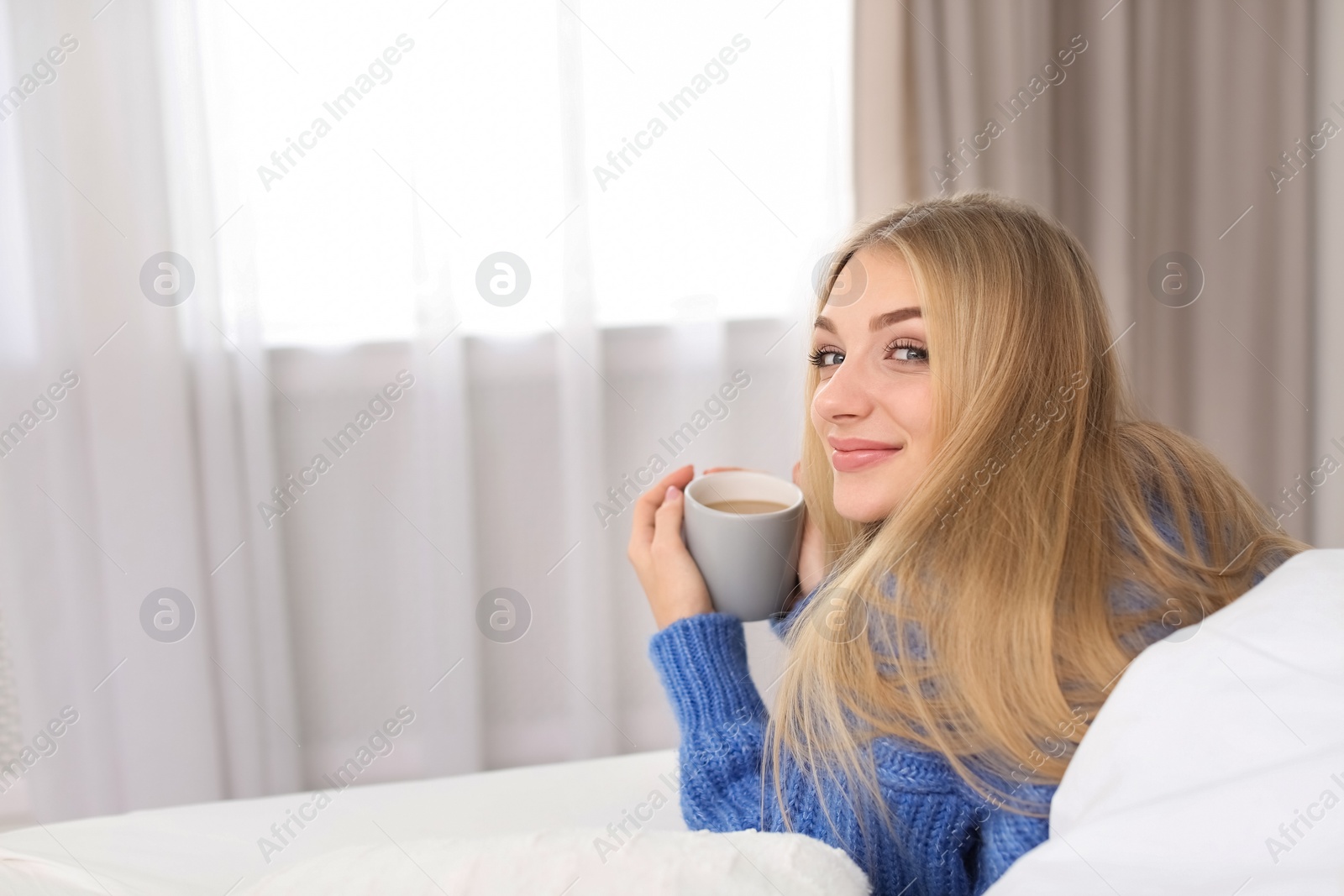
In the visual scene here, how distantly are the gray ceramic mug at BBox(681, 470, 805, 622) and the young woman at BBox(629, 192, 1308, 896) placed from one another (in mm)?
Answer: 24

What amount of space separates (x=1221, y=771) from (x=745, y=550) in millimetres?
508

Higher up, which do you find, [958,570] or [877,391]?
[877,391]

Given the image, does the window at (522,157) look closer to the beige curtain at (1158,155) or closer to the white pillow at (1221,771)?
the beige curtain at (1158,155)

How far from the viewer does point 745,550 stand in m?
0.96

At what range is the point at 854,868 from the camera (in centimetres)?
56

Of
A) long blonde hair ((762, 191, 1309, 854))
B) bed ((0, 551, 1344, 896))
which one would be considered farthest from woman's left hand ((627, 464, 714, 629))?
bed ((0, 551, 1344, 896))

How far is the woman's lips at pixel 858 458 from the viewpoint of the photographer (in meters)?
0.91

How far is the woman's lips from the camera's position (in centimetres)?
Answer: 91

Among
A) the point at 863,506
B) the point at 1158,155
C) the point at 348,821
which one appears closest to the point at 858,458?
the point at 863,506

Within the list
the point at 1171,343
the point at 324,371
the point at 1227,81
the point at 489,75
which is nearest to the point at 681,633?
the point at 324,371

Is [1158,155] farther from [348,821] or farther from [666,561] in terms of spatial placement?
[348,821]

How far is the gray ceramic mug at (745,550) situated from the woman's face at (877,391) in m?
0.07

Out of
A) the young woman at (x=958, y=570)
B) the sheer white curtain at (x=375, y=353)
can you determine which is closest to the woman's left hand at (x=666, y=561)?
the young woman at (x=958, y=570)

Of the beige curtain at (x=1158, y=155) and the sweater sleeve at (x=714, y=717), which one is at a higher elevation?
the beige curtain at (x=1158, y=155)
